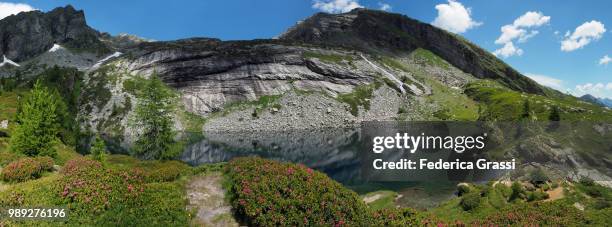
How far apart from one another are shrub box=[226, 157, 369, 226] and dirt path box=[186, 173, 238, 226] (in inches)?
31.0

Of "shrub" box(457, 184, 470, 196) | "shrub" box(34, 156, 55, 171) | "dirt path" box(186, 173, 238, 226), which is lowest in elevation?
"shrub" box(457, 184, 470, 196)

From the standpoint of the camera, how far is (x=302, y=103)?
180250 millimetres

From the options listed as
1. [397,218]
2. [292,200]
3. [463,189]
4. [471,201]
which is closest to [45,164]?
[292,200]

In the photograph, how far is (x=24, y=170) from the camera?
24.1 meters

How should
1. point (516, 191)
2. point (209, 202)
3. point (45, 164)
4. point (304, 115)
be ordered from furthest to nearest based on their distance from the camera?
point (304, 115) < point (516, 191) < point (45, 164) < point (209, 202)

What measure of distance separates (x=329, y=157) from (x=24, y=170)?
72374 mm

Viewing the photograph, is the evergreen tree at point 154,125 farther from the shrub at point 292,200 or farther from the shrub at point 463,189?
the shrub at point 463,189

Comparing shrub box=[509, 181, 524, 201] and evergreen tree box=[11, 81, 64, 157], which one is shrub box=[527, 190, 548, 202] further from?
evergreen tree box=[11, 81, 64, 157]

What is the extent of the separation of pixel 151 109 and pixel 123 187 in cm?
3755

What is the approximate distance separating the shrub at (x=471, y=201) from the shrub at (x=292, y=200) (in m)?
17.3

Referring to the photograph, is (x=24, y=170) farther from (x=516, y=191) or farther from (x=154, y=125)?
(x=516, y=191)

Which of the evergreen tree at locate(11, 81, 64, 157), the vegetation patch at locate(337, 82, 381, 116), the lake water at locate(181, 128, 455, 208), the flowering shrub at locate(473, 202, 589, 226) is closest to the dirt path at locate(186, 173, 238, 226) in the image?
the flowering shrub at locate(473, 202, 589, 226)

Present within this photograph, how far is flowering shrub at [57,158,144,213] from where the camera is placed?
19156 millimetres

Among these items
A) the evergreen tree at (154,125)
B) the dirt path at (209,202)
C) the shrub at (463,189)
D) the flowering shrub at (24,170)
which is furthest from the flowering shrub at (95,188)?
the evergreen tree at (154,125)
